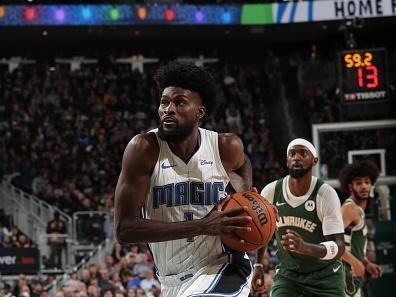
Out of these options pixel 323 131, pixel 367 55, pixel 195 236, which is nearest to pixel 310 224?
pixel 195 236

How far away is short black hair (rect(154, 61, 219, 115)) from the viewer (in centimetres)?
520

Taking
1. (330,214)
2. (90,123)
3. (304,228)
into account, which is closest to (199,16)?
(90,123)

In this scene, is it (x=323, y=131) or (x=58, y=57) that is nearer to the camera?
(x=323, y=131)

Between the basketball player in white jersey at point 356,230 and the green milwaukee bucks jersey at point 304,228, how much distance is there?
0.94m

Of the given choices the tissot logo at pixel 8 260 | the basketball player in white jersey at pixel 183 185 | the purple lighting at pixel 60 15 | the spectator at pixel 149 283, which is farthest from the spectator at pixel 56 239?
the basketball player in white jersey at pixel 183 185

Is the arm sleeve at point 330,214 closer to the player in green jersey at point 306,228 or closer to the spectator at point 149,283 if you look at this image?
the player in green jersey at point 306,228

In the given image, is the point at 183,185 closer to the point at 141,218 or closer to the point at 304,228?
the point at 141,218

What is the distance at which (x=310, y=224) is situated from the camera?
756cm

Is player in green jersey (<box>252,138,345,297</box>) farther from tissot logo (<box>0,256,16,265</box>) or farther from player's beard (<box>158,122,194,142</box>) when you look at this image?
tissot logo (<box>0,256,16,265</box>)

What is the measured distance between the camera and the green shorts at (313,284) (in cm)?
749

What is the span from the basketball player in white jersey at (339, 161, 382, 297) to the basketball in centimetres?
356

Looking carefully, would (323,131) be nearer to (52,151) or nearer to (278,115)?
(52,151)

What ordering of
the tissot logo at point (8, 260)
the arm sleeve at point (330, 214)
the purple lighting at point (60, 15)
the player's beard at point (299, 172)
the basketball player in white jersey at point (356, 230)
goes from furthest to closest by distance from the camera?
1. the purple lighting at point (60, 15)
2. the tissot logo at point (8, 260)
3. the basketball player in white jersey at point (356, 230)
4. the player's beard at point (299, 172)
5. the arm sleeve at point (330, 214)

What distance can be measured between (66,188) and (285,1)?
7.96 m
